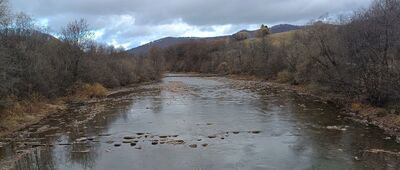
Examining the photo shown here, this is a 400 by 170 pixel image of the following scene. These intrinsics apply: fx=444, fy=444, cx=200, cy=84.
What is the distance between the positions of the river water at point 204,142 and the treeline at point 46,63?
5.01 meters

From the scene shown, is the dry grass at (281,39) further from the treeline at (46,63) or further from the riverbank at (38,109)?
the riverbank at (38,109)

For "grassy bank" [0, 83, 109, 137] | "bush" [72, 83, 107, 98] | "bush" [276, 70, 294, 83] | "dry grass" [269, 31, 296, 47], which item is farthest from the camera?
"dry grass" [269, 31, 296, 47]

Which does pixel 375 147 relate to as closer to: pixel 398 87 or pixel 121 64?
pixel 398 87

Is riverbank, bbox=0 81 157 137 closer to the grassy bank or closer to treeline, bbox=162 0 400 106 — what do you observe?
the grassy bank

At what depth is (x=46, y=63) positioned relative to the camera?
146 ft

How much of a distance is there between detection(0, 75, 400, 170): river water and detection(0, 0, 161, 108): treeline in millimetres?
5014

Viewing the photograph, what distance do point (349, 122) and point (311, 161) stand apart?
11378mm

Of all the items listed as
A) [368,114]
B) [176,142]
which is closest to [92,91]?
[176,142]

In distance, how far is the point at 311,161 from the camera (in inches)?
742

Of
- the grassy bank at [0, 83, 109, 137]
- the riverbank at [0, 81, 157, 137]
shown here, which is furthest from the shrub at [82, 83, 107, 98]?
the grassy bank at [0, 83, 109, 137]

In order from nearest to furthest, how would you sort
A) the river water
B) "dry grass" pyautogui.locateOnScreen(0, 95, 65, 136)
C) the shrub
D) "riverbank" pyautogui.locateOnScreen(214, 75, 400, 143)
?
the river water < "riverbank" pyautogui.locateOnScreen(214, 75, 400, 143) < "dry grass" pyautogui.locateOnScreen(0, 95, 65, 136) < the shrub

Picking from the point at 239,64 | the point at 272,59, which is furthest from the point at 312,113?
the point at 239,64

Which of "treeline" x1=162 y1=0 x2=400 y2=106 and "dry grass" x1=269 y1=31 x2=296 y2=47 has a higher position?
"dry grass" x1=269 y1=31 x2=296 y2=47

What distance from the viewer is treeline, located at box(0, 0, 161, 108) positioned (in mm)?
33375
